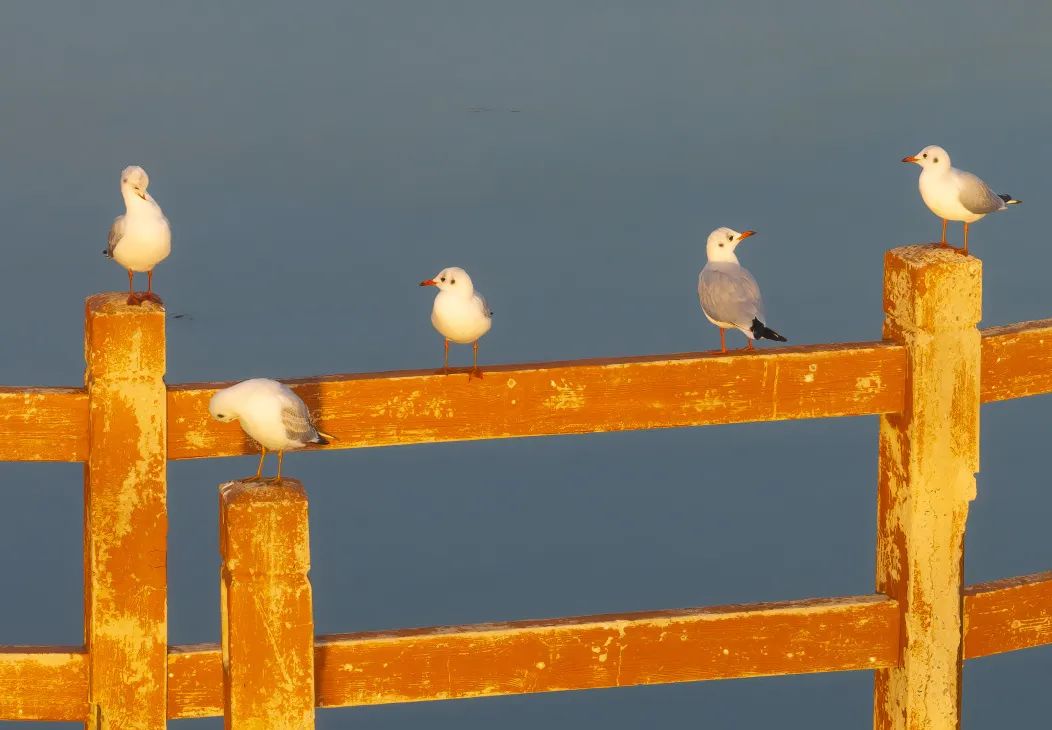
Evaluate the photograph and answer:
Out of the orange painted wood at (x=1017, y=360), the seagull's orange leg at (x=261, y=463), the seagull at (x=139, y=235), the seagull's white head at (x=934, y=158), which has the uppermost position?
the seagull's white head at (x=934, y=158)

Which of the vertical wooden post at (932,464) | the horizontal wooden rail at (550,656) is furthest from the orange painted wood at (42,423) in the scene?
the vertical wooden post at (932,464)

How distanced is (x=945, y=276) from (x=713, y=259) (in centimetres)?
115

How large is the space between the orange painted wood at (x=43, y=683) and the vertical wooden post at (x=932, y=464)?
2.21 meters

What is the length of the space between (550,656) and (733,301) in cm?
129

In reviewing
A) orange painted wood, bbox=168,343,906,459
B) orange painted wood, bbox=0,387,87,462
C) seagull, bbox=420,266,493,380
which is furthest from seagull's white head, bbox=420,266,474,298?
orange painted wood, bbox=0,387,87,462

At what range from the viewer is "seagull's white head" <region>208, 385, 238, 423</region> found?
4980 millimetres

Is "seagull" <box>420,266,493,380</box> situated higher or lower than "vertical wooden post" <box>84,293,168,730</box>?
higher

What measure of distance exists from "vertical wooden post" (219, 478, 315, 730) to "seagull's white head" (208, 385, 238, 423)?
11.3 inches

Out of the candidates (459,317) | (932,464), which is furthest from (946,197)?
(459,317)

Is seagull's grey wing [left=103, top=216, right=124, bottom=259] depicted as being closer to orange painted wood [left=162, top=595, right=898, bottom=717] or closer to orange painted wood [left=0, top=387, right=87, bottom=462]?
orange painted wood [left=0, top=387, right=87, bottom=462]

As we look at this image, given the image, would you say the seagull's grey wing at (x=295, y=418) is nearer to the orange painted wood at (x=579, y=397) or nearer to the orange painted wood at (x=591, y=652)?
the orange painted wood at (x=579, y=397)

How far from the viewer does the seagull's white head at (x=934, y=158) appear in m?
6.59

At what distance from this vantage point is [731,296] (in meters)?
6.09

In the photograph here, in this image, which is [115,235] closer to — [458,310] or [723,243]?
[458,310]
